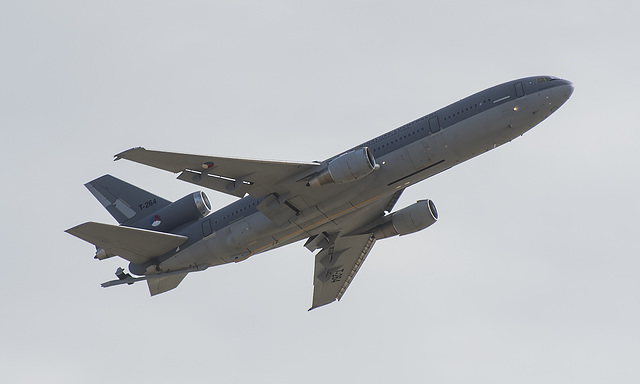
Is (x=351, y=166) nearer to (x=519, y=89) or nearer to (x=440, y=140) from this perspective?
(x=440, y=140)

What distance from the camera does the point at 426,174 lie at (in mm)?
45281

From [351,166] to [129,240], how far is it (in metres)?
13.5

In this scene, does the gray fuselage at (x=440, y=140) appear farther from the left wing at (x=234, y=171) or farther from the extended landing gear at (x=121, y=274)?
the extended landing gear at (x=121, y=274)

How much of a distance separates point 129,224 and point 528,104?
77.5ft

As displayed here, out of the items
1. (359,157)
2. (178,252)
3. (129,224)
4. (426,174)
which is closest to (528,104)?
(426,174)

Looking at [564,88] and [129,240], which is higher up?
[129,240]

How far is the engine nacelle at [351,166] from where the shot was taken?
140 feet

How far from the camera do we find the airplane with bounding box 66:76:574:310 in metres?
44.0

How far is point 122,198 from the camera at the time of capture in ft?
173

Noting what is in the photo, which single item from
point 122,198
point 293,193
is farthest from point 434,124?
point 122,198

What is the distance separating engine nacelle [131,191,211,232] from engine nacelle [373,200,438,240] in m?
10.8

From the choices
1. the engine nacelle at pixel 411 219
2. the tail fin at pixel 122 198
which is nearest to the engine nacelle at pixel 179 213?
the tail fin at pixel 122 198

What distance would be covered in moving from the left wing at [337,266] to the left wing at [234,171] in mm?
10222

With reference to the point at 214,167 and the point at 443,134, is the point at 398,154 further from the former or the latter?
the point at 214,167
